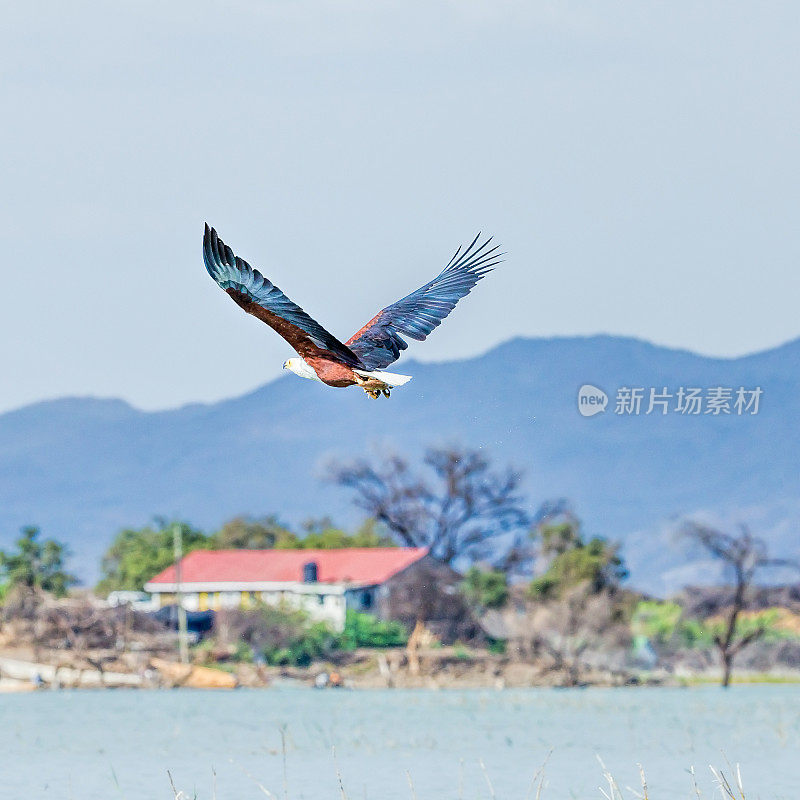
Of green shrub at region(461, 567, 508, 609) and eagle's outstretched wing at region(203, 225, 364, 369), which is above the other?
eagle's outstretched wing at region(203, 225, 364, 369)

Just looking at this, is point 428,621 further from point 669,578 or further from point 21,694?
point 21,694

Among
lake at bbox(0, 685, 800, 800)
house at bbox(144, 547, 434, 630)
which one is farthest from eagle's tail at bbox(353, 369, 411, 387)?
house at bbox(144, 547, 434, 630)

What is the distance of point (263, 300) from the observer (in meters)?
13.7

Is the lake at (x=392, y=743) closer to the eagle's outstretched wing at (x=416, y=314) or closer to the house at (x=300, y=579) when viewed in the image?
the eagle's outstretched wing at (x=416, y=314)

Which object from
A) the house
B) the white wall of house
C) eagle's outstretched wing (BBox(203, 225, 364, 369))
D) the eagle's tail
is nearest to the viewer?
the eagle's tail

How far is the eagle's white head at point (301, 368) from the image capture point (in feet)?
45.5

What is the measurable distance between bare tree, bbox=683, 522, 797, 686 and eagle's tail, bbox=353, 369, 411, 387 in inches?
1555

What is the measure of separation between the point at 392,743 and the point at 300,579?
29.1m

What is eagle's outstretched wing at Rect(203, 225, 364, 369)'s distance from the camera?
44.8ft

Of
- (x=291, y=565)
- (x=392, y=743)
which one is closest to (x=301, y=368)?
(x=392, y=743)

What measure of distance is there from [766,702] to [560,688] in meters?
8.71

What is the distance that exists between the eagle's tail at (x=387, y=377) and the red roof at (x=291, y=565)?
43.3m

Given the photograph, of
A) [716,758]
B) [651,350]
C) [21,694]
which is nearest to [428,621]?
[21,694]

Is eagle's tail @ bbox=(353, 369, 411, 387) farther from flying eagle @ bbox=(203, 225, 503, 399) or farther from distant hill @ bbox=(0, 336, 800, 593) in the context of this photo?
distant hill @ bbox=(0, 336, 800, 593)
